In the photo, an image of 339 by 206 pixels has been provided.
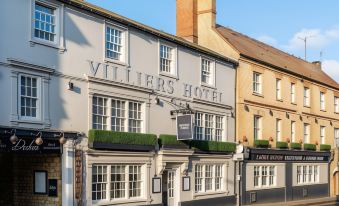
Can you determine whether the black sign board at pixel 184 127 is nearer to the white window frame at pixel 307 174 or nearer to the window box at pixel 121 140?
the window box at pixel 121 140

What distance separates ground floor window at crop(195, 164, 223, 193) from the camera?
84.0 ft

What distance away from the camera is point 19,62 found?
16.5 m

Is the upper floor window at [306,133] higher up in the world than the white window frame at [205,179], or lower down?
higher up

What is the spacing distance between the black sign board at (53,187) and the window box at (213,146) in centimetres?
842

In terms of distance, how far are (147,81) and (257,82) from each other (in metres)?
11.1

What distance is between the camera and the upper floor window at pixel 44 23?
17.5 meters

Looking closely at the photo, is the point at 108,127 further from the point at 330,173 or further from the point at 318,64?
the point at 318,64

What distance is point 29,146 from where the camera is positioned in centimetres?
1661

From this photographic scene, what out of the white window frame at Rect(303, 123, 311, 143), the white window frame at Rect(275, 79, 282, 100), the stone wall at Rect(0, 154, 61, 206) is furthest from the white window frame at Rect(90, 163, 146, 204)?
the white window frame at Rect(303, 123, 311, 143)

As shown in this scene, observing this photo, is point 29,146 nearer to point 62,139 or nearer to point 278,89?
point 62,139

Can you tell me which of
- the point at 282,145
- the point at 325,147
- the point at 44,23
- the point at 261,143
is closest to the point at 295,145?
the point at 282,145

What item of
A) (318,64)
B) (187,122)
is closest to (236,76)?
(187,122)

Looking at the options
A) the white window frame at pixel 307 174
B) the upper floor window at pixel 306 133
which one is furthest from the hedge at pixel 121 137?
the upper floor window at pixel 306 133

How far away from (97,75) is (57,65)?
2.05 meters
